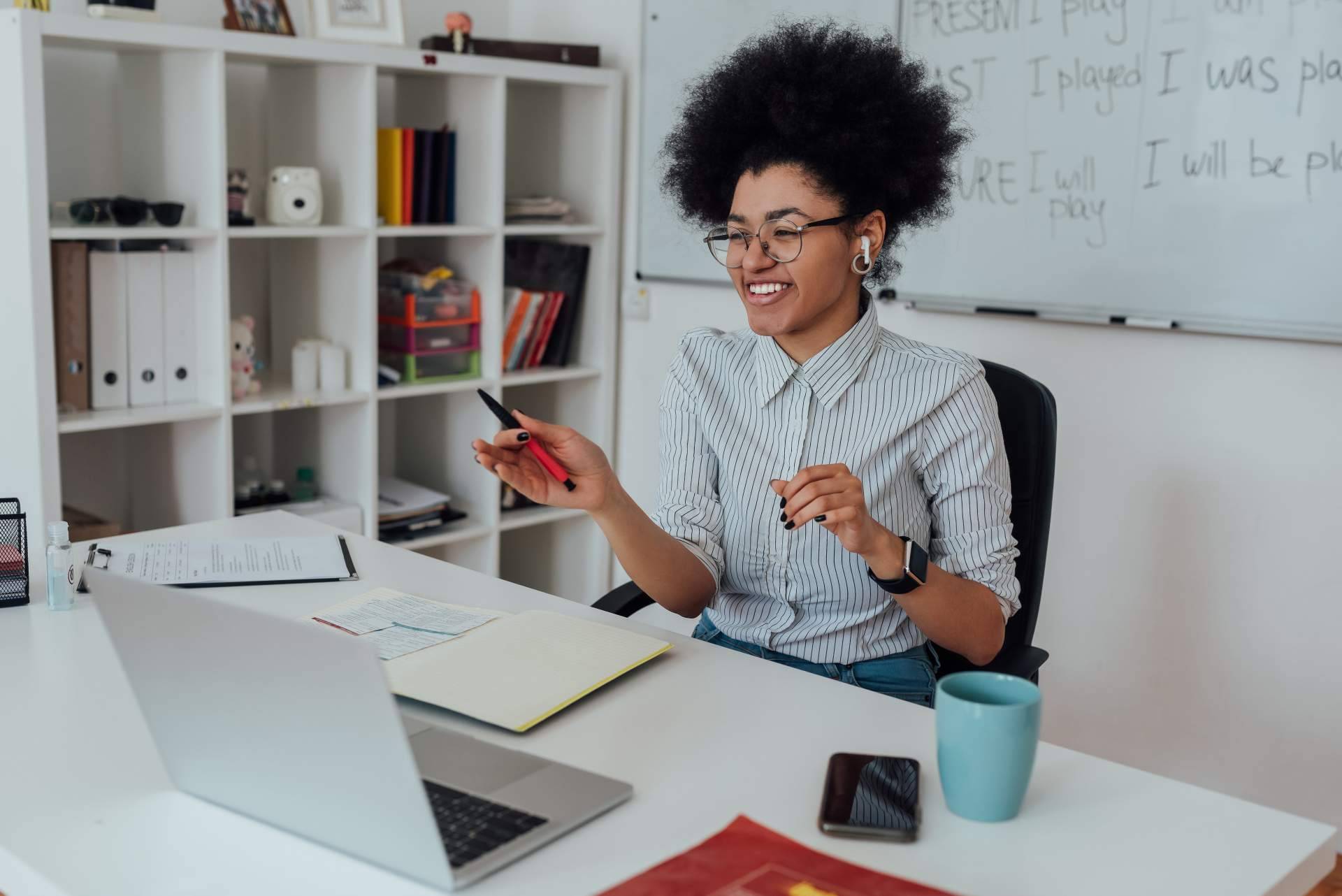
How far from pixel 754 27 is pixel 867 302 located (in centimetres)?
143

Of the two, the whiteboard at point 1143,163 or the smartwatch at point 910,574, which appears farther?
the whiteboard at point 1143,163

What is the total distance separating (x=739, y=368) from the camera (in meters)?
1.75

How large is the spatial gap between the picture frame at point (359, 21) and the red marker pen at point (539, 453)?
1.62 metres

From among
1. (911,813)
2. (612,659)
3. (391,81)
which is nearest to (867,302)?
(612,659)

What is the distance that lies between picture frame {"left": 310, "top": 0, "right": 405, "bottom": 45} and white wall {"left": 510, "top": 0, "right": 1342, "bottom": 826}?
4.19ft

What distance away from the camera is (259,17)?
2656mm

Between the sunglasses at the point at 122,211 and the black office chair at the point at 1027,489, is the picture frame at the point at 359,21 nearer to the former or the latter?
the sunglasses at the point at 122,211

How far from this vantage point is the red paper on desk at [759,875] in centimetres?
88

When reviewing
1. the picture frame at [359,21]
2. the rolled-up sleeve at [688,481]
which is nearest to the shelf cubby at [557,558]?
the picture frame at [359,21]

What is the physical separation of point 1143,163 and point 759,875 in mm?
1876

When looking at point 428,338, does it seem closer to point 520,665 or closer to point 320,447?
point 320,447

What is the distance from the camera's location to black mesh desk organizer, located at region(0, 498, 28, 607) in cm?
147

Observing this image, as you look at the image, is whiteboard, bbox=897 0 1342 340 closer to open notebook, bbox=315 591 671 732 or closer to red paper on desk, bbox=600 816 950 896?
open notebook, bbox=315 591 671 732

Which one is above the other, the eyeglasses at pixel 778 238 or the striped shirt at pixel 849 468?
the eyeglasses at pixel 778 238
